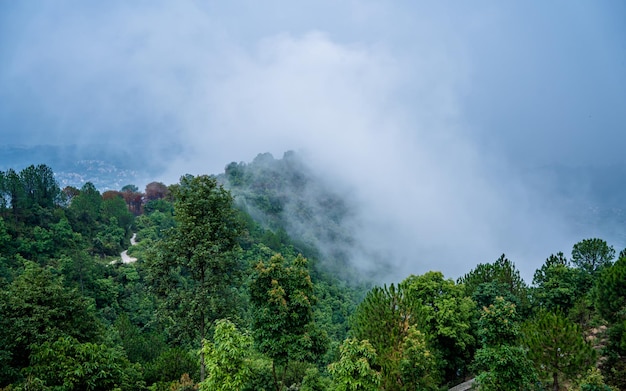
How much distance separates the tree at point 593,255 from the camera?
31.9 meters

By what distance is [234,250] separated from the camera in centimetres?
1638

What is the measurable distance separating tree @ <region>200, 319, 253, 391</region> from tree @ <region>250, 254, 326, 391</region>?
4.53 meters

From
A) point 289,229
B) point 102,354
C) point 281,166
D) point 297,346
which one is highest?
point 281,166

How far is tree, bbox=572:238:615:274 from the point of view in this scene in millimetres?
31891

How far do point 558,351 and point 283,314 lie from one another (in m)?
12.0

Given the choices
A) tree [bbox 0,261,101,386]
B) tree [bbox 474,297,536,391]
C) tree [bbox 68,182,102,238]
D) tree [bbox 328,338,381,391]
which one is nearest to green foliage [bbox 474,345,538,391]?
tree [bbox 474,297,536,391]

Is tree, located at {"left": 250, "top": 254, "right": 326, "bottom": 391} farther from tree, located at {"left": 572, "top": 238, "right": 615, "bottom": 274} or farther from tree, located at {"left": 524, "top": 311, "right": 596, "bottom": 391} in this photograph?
tree, located at {"left": 572, "top": 238, "right": 615, "bottom": 274}

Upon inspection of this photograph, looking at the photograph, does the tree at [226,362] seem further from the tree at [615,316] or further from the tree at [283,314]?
the tree at [615,316]

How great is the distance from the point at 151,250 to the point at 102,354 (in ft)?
14.8

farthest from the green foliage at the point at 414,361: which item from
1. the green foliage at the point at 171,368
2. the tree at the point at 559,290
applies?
the tree at the point at 559,290

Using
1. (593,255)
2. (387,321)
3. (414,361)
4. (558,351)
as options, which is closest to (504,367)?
(414,361)

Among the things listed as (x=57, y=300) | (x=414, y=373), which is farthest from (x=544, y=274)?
(x=57, y=300)

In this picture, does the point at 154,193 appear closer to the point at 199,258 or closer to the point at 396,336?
the point at 199,258

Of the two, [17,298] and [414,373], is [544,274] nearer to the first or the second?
[414,373]
